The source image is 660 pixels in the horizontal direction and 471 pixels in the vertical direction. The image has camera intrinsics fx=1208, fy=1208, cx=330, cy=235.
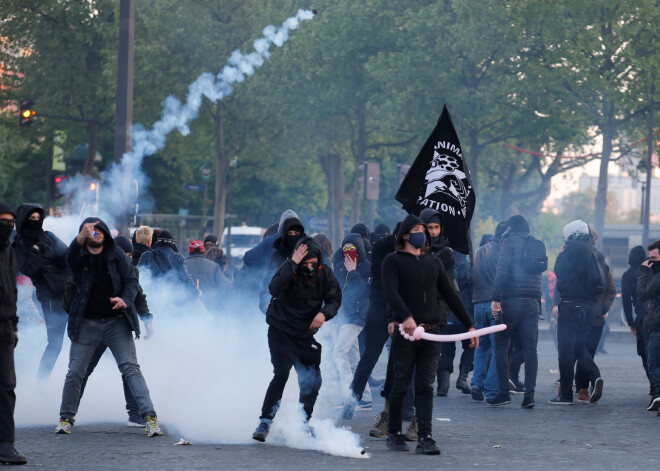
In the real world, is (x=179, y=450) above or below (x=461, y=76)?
below

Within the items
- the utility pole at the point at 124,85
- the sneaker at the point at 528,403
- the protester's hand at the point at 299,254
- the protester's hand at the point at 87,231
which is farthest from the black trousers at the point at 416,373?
the utility pole at the point at 124,85

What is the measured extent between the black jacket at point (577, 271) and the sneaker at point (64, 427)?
5.45m

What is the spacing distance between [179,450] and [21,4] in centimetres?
3243

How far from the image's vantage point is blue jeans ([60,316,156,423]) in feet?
30.0

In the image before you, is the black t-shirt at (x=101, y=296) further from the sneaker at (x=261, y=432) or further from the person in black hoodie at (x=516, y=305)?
the person in black hoodie at (x=516, y=305)

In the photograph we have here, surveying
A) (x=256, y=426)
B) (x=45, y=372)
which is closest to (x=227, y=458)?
(x=256, y=426)

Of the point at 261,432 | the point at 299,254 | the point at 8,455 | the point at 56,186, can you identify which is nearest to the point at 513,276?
the point at 299,254

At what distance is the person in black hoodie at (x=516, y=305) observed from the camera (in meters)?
11.8

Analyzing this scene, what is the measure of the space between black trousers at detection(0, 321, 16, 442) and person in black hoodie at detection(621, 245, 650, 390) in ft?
24.7

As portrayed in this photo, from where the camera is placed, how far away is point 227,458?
8.11 meters

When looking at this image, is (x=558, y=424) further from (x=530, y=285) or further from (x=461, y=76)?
(x=461, y=76)

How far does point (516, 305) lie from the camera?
1182 cm

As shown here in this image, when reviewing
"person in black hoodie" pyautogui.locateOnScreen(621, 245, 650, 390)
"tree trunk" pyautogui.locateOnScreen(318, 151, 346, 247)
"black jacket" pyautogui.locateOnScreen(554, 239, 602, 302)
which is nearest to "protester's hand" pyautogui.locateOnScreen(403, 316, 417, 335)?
"black jacket" pyautogui.locateOnScreen(554, 239, 602, 302)

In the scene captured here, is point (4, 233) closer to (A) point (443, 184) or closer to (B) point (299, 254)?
(B) point (299, 254)
